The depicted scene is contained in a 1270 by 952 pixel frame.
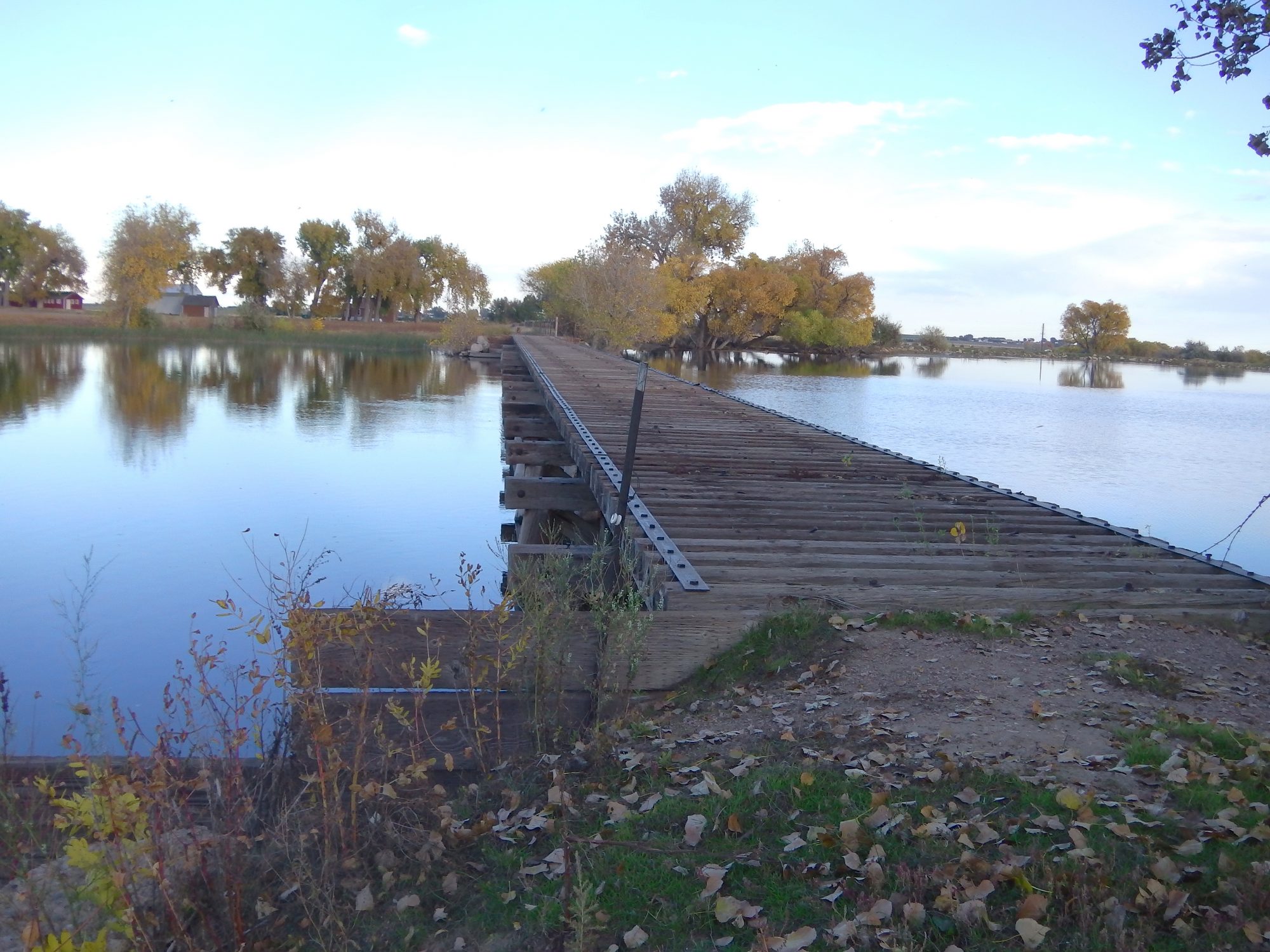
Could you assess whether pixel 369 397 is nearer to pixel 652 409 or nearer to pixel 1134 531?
pixel 652 409

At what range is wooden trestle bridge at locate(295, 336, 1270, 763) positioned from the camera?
516cm

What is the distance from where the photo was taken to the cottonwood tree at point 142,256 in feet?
191

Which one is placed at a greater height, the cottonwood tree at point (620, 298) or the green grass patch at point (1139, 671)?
the cottonwood tree at point (620, 298)

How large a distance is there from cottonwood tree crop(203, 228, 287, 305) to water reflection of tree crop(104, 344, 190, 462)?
1285 inches

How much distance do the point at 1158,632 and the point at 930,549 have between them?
5.02 ft


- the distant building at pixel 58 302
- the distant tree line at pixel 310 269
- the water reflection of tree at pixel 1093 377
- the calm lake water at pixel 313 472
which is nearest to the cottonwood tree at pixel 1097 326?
the water reflection of tree at pixel 1093 377

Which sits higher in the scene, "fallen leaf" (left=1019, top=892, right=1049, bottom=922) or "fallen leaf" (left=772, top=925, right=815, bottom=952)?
"fallen leaf" (left=1019, top=892, right=1049, bottom=922)

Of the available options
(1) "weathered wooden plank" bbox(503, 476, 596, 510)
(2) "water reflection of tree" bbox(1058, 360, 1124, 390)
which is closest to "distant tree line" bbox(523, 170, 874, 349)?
(2) "water reflection of tree" bbox(1058, 360, 1124, 390)

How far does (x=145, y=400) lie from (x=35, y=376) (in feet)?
27.1

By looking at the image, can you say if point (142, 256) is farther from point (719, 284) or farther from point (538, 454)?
point (538, 454)

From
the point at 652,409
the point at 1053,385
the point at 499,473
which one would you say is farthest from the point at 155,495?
the point at 1053,385

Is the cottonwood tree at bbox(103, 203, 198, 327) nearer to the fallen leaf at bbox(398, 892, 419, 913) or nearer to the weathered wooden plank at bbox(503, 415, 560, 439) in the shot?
the weathered wooden plank at bbox(503, 415, 560, 439)

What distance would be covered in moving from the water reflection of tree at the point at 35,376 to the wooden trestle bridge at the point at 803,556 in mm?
19858

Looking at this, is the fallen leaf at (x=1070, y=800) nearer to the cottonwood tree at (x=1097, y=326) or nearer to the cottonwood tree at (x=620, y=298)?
the cottonwood tree at (x=620, y=298)
